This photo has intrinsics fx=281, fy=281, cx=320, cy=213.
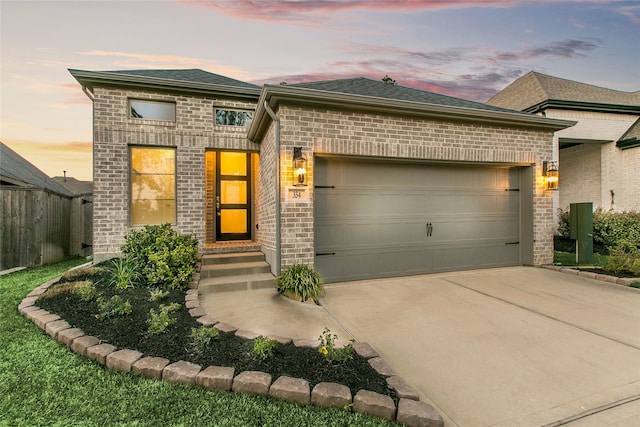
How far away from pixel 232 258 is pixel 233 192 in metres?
2.21

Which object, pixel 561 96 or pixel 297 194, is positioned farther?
pixel 561 96

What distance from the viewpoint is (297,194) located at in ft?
15.4

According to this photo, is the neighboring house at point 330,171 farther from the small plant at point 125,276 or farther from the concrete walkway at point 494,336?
the small plant at point 125,276

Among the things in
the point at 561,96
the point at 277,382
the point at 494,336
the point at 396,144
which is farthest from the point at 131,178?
the point at 561,96

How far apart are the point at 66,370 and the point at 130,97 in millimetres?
5337

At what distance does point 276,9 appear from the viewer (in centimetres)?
586

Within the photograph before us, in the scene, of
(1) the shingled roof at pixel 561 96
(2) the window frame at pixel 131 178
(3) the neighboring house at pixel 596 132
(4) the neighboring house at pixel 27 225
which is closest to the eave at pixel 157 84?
(2) the window frame at pixel 131 178

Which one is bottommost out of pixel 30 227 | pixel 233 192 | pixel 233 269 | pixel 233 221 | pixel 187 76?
pixel 233 269

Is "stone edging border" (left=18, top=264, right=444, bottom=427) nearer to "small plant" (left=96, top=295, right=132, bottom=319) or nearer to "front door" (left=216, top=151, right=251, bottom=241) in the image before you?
"small plant" (left=96, top=295, right=132, bottom=319)

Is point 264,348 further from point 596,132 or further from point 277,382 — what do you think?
point 596,132

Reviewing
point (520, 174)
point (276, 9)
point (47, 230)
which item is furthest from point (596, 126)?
point (47, 230)

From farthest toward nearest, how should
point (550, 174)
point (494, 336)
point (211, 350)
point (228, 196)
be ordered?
point (228, 196)
point (550, 174)
point (494, 336)
point (211, 350)

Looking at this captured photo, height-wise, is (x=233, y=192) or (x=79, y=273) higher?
(x=233, y=192)

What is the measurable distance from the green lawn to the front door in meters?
4.59
